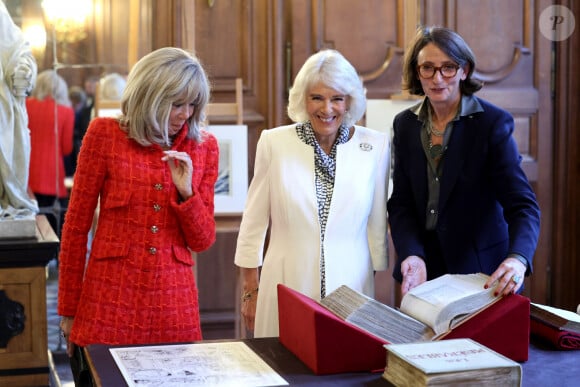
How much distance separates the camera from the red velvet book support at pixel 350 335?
221 centimetres

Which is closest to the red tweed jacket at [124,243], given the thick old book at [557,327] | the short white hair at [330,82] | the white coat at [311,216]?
the white coat at [311,216]

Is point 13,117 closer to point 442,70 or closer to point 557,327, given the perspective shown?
point 442,70

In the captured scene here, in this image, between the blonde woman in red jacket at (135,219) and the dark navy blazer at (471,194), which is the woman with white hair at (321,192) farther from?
the blonde woman in red jacket at (135,219)

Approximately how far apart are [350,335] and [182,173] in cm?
93

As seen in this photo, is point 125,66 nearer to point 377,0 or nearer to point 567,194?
point 377,0

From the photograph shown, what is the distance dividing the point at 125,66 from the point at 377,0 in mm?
1910

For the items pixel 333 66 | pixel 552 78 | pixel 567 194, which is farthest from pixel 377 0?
pixel 333 66

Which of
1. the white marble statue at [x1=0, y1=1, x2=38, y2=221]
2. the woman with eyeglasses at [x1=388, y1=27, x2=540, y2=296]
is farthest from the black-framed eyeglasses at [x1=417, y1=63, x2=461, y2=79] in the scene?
the white marble statue at [x1=0, y1=1, x2=38, y2=221]

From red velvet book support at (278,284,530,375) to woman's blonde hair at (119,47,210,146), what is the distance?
705mm

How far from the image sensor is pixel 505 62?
6141 millimetres

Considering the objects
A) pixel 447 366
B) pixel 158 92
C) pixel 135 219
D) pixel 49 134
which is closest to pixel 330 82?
pixel 158 92

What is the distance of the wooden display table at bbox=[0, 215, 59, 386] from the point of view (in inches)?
180

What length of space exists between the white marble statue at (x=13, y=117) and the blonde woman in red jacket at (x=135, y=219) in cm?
201

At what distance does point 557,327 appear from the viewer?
2459 mm
